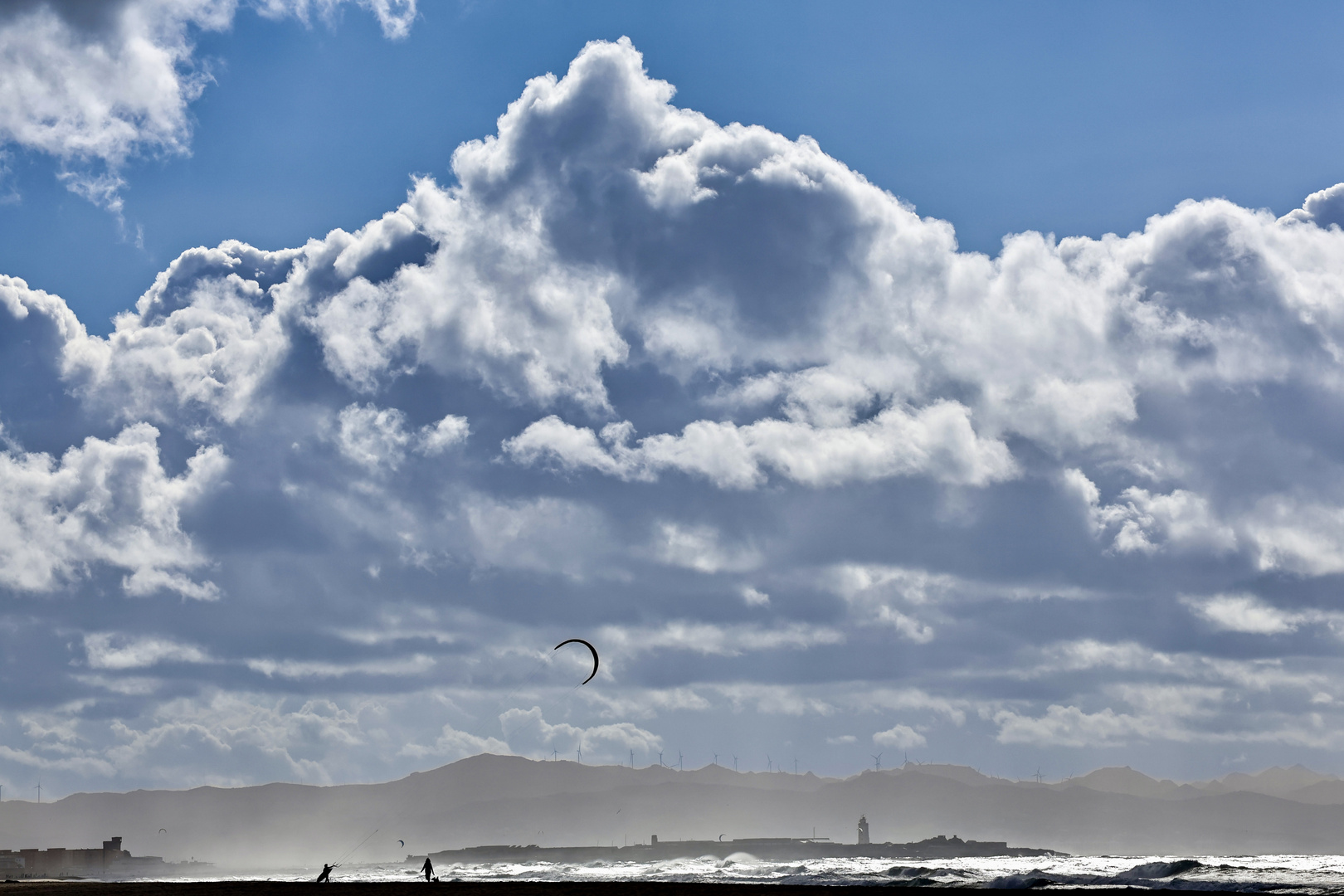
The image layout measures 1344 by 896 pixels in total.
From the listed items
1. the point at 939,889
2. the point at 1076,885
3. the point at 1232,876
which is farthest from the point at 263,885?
the point at 1232,876

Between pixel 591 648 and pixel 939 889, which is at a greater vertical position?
pixel 591 648

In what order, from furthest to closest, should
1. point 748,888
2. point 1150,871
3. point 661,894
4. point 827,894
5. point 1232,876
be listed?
point 1150,871 → point 1232,876 → point 748,888 → point 827,894 → point 661,894

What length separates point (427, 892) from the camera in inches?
2442

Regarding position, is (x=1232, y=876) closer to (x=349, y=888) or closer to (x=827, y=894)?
(x=827, y=894)

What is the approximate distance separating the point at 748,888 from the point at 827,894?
244 inches

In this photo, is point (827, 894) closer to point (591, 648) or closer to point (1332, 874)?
point (591, 648)

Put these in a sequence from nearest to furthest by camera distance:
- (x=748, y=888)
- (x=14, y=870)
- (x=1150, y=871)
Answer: (x=748, y=888) → (x=1150, y=871) → (x=14, y=870)

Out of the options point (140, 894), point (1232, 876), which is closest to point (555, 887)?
point (140, 894)

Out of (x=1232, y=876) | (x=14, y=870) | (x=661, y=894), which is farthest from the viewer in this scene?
(x=14, y=870)

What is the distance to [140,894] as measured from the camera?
60.7m

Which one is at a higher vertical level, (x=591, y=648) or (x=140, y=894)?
(x=591, y=648)

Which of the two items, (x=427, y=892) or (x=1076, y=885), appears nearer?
(x=427, y=892)

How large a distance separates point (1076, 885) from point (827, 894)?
2329 cm

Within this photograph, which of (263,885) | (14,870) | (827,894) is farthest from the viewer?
(14,870)
